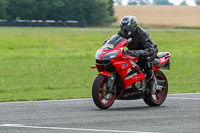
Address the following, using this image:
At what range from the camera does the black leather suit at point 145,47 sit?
10.1 metres

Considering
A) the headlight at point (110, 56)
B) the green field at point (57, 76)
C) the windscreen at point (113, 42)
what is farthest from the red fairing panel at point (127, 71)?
the green field at point (57, 76)

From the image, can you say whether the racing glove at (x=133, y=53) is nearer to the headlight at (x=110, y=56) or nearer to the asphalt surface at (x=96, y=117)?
the headlight at (x=110, y=56)

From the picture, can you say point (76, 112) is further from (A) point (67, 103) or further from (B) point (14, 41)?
(B) point (14, 41)

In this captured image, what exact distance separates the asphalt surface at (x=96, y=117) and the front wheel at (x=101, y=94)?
0.56 ft

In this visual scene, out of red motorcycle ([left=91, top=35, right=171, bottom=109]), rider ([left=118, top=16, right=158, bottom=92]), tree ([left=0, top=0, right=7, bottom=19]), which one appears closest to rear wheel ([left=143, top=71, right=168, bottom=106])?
red motorcycle ([left=91, top=35, right=171, bottom=109])

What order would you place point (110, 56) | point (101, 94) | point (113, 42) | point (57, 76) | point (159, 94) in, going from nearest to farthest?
point (110, 56)
point (101, 94)
point (113, 42)
point (159, 94)
point (57, 76)

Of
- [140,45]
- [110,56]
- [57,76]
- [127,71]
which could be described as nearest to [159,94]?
[140,45]

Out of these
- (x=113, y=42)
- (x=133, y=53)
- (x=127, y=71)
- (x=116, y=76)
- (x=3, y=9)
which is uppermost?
(x=113, y=42)

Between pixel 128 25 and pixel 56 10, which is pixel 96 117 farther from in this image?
pixel 56 10

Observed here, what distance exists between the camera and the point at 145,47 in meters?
10.1

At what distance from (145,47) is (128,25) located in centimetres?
58

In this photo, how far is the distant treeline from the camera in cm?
7712

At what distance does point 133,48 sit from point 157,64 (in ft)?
1.98

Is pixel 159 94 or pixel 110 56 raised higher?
pixel 110 56
